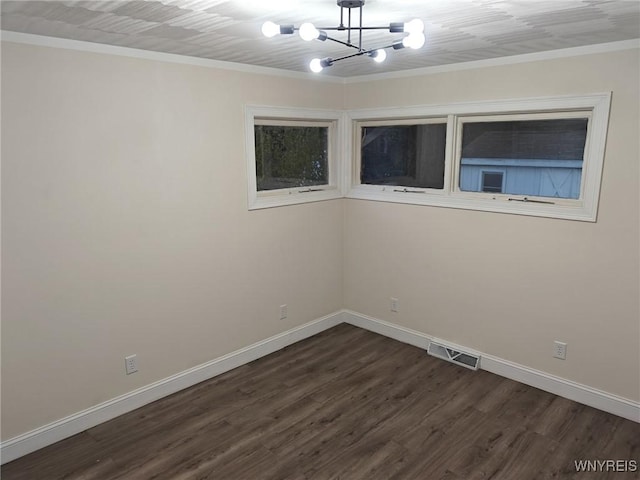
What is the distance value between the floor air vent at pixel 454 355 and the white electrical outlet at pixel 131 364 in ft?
7.94

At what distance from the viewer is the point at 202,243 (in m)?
3.34

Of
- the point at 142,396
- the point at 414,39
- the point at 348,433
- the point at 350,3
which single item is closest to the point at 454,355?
the point at 348,433

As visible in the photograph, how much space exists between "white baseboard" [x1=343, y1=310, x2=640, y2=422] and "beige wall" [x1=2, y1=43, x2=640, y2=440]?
0.06m

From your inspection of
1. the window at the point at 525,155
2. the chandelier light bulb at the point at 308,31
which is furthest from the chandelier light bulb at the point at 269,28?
the window at the point at 525,155

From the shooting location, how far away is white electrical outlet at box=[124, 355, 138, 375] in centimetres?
305

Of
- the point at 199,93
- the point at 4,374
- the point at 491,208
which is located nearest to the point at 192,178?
the point at 199,93

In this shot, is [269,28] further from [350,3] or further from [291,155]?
[291,155]

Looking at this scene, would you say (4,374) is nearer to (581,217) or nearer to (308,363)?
(308,363)

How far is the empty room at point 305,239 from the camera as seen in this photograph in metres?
2.45

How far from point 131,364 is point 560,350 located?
3.10 meters

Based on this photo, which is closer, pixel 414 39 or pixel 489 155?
pixel 414 39

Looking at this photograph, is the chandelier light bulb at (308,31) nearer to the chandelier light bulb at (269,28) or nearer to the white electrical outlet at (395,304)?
the chandelier light bulb at (269,28)

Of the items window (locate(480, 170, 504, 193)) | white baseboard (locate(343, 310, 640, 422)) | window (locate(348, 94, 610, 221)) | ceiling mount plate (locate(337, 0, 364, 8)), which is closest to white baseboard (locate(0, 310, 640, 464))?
white baseboard (locate(343, 310, 640, 422))

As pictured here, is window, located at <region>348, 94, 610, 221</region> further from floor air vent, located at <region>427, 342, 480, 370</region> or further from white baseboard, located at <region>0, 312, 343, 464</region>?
white baseboard, located at <region>0, 312, 343, 464</region>
